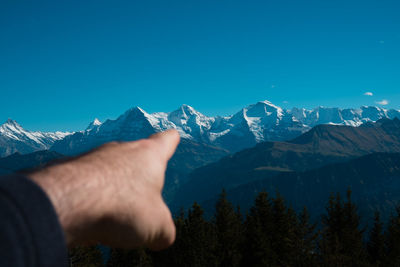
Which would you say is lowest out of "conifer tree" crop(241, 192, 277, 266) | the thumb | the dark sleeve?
"conifer tree" crop(241, 192, 277, 266)

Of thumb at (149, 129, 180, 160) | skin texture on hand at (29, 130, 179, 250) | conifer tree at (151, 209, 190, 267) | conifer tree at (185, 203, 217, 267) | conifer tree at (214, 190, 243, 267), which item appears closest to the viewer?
skin texture on hand at (29, 130, 179, 250)

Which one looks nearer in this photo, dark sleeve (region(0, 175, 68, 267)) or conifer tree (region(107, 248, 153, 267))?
dark sleeve (region(0, 175, 68, 267))

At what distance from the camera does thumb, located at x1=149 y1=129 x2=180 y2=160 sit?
2.11 metres

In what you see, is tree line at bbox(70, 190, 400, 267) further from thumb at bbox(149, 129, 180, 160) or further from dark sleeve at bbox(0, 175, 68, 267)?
dark sleeve at bbox(0, 175, 68, 267)

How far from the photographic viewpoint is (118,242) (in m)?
1.69

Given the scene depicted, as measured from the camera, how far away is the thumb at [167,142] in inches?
83.0

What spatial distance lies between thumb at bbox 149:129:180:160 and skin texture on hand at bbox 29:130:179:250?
0.04m

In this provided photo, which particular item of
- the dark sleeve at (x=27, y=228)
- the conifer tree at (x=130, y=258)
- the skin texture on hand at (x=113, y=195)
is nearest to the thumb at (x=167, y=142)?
the skin texture on hand at (x=113, y=195)

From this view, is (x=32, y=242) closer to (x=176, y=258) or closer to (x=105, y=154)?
(x=105, y=154)

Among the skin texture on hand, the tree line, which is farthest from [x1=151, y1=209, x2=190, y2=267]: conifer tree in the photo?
the skin texture on hand

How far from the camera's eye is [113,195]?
1.60 m

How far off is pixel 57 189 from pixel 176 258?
2036 inches

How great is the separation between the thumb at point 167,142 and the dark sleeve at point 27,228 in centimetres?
96

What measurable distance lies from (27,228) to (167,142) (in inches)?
46.3
